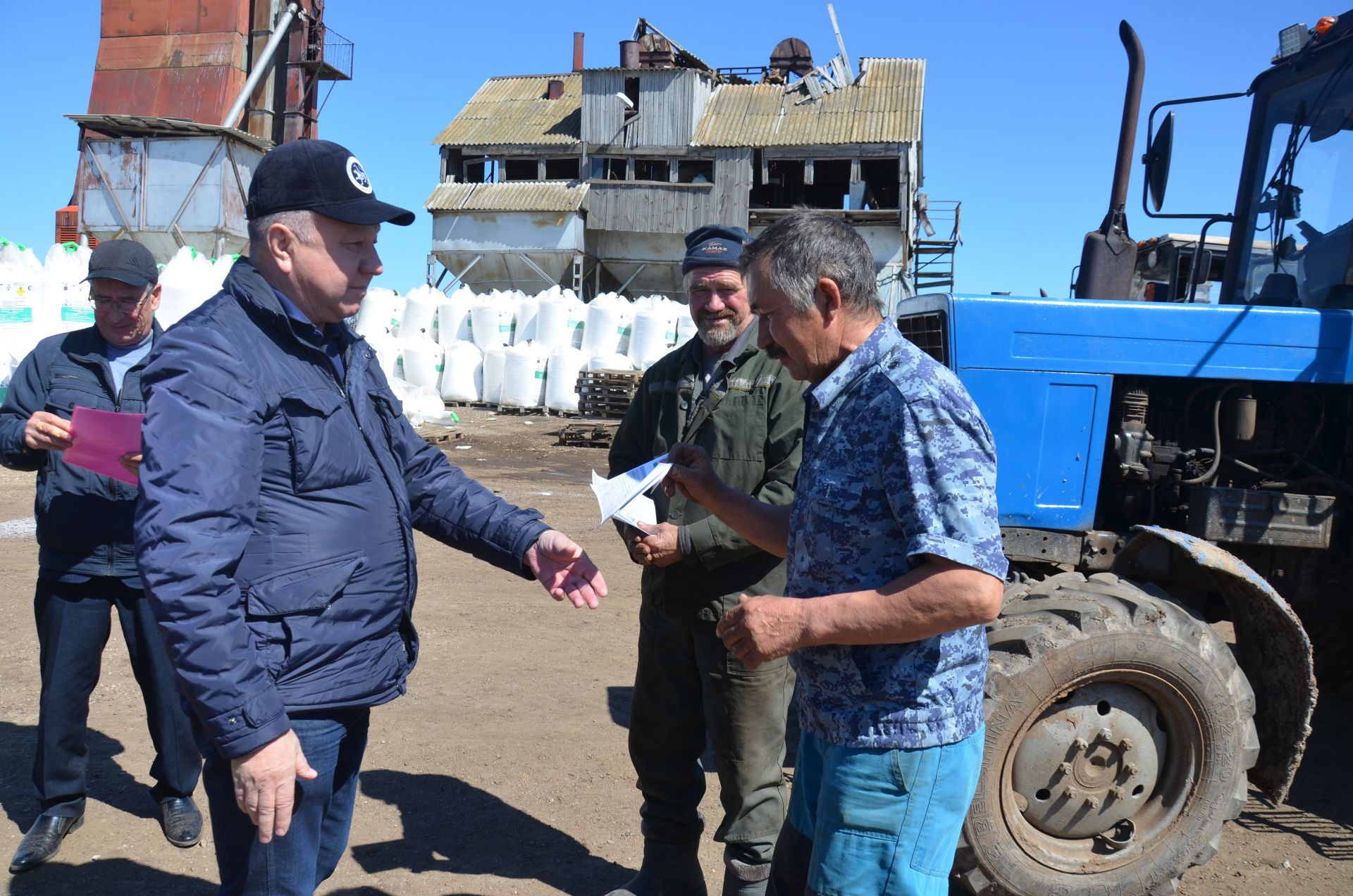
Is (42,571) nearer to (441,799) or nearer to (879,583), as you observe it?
(441,799)

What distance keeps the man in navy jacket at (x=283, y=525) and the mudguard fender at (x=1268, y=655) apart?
258 cm

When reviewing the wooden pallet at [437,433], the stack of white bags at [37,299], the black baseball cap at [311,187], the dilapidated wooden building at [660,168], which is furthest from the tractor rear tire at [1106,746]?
the dilapidated wooden building at [660,168]

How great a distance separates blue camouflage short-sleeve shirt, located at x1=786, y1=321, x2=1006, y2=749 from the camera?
67.1 inches

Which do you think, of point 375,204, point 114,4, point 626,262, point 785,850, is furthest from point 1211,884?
point 114,4

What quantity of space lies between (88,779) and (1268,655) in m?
4.42

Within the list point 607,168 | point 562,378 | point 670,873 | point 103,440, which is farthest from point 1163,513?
point 607,168

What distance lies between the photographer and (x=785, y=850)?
6.92 feet

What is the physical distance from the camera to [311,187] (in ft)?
6.27

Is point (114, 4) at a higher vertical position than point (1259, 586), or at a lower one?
higher

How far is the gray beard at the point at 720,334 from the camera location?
10.3 feet

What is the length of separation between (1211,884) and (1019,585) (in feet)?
3.96

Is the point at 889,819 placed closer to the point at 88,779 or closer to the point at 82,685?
the point at 82,685

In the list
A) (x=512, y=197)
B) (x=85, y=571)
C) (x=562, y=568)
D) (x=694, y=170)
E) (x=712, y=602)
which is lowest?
(x=85, y=571)

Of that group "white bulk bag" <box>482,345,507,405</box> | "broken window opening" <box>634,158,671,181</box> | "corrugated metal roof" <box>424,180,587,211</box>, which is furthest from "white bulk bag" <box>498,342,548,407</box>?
"broken window opening" <box>634,158,671,181</box>
